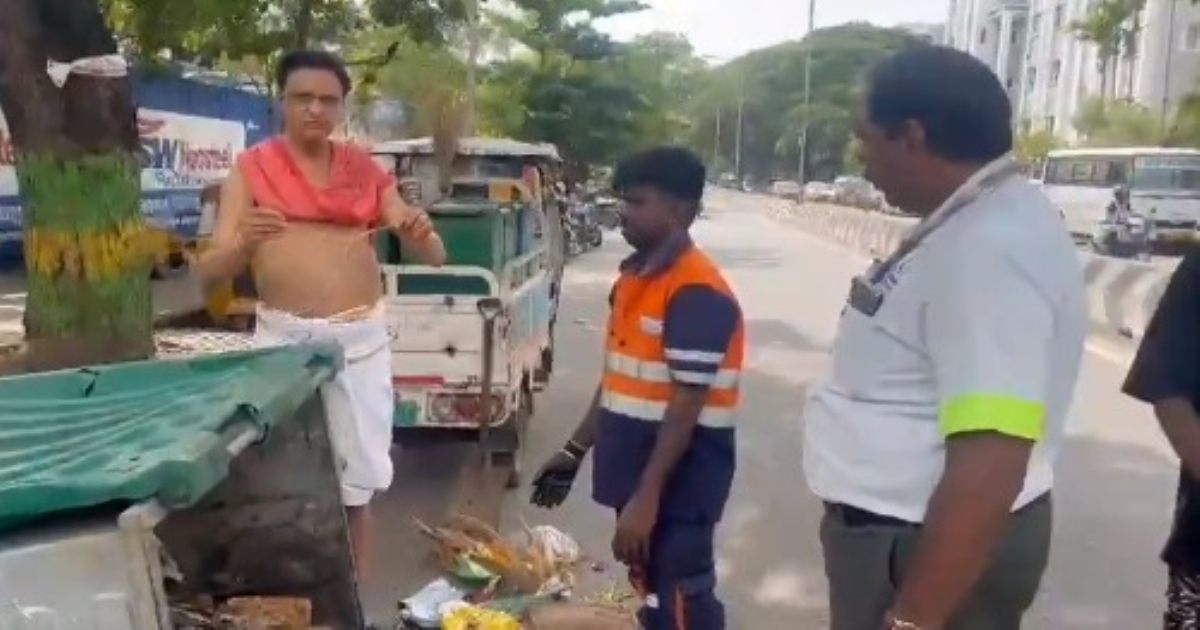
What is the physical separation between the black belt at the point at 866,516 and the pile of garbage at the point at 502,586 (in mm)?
1886

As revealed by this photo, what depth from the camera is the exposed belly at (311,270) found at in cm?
399

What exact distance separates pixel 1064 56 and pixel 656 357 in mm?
62712

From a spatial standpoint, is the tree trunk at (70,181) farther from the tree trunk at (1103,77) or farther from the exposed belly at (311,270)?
the tree trunk at (1103,77)

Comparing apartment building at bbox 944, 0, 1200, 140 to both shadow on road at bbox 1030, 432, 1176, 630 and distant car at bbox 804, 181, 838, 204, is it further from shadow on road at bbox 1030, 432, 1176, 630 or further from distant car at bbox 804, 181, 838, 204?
shadow on road at bbox 1030, 432, 1176, 630

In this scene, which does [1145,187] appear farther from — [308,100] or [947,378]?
[947,378]

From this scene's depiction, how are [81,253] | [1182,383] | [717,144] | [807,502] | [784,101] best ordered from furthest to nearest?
[717,144], [784,101], [807,502], [81,253], [1182,383]

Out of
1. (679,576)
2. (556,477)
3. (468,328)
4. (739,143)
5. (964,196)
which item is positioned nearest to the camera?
(964,196)

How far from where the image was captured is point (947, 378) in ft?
6.64

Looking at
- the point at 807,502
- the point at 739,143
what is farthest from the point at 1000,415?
the point at 739,143

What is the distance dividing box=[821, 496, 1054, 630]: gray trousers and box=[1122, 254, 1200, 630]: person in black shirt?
73cm

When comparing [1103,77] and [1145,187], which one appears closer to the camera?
[1145,187]

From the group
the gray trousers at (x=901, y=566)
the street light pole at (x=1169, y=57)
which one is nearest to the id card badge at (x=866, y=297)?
the gray trousers at (x=901, y=566)

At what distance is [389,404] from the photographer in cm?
409

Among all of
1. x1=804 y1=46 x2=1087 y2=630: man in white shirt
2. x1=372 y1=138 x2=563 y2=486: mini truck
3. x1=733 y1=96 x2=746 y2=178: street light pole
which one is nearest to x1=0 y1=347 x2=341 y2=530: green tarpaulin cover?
x1=804 y1=46 x2=1087 y2=630: man in white shirt
